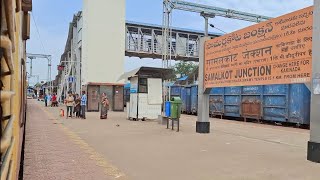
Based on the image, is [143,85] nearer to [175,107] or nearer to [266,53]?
[175,107]

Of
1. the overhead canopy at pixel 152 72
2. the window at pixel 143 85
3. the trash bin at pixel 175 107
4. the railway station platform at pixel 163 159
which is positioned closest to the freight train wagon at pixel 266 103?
the overhead canopy at pixel 152 72

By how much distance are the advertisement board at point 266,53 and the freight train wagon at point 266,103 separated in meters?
6.30

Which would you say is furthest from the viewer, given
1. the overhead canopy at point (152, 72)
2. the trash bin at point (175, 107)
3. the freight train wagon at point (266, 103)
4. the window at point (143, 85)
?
the window at point (143, 85)

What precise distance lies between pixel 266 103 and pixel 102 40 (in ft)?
52.0

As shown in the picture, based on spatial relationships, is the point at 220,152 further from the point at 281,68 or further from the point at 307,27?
the point at 307,27

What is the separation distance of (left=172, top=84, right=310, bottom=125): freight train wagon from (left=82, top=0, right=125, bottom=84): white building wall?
9817mm

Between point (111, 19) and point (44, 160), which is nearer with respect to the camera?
point (44, 160)

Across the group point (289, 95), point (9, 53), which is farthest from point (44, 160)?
point (289, 95)

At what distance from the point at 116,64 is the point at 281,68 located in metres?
23.8

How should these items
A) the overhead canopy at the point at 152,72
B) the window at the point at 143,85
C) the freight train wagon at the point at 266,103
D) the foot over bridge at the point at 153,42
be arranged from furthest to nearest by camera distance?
the foot over bridge at the point at 153,42 < the window at the point at 143,85 < the overhead canopy at the point at 152,72 < the freight train wagon at the point at 266,103

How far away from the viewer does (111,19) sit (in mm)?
31734

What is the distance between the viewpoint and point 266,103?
19984 mm

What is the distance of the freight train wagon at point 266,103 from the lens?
17.4m

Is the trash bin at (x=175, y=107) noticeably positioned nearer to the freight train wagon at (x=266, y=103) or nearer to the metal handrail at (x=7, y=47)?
the freight train wagon at (x=266, y=103)
